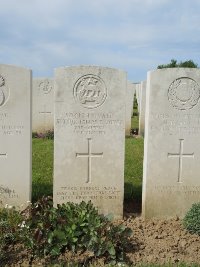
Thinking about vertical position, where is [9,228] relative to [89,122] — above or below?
below

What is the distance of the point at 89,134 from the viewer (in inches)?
208

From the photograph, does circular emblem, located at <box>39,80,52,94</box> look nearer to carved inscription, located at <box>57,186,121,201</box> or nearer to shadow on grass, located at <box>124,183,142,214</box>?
shadow on grass, located at <box>124,183,142,214</box>

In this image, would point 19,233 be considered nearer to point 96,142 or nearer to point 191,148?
point 96,142

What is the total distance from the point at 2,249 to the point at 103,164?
1.78 meters

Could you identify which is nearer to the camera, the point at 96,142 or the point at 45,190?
the point at 96,142

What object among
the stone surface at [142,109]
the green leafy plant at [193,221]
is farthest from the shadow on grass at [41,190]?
the stone surface at [142,109]

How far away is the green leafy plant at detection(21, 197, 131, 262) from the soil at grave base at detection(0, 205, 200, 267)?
0.31 feet

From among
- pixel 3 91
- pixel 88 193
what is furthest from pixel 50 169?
pixel 3 91

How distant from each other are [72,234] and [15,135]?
1.69 m

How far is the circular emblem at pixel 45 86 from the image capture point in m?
13.2

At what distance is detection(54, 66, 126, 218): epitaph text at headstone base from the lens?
203 inches

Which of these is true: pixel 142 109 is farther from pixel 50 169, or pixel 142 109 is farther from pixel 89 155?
pixel 89 155

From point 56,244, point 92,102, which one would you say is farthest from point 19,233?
point 92,102

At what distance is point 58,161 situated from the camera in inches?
206
